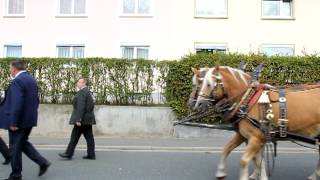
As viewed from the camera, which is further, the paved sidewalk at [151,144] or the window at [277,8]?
the window at [277,8]

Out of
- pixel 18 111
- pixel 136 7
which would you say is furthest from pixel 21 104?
pixel 136 7

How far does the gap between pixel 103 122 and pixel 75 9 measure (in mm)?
9853

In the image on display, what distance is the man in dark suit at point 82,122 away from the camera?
1215 centimetres

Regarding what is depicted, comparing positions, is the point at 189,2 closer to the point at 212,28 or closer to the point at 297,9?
the point at 212,28

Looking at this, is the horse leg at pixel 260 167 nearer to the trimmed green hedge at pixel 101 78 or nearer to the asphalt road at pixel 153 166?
the asphalt road at pixel 153 166

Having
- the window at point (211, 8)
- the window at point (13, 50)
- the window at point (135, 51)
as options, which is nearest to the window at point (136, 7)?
the window at point (135, 51)

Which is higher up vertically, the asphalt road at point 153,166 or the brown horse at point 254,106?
the brown horse at point 254,106

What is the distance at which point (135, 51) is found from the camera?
25.1 m

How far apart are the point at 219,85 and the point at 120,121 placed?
30.0ft

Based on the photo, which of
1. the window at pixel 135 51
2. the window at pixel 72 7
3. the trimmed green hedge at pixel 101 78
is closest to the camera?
the trimmed green hedge at pixel 101 78

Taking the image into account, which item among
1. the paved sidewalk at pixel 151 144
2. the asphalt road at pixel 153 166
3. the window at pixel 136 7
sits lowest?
the asphalt road at pixel 153 166

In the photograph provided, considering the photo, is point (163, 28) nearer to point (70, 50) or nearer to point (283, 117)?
point (70, 50)

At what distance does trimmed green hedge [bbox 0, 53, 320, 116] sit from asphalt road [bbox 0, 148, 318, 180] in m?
4.38

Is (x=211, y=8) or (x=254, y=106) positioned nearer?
(x=254, y=106)
